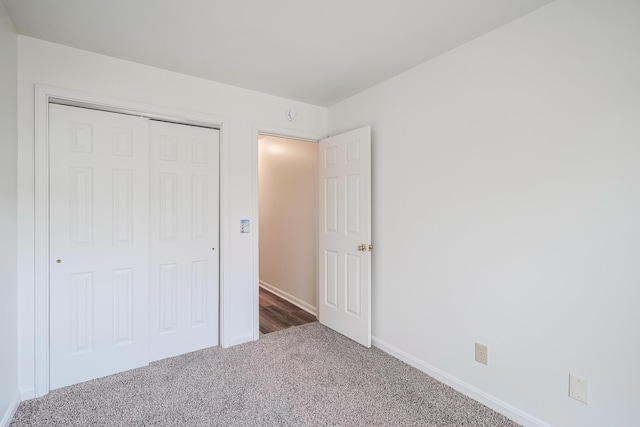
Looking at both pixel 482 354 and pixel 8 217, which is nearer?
pixel 8 217

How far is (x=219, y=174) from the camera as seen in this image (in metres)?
2.82

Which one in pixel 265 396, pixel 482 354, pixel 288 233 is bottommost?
pixel 265 396

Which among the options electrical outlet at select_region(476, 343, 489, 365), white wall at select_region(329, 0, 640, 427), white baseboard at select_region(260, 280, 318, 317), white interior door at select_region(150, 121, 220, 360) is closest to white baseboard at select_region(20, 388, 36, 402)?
white interior door at select_region(150, 121, 220, 360)

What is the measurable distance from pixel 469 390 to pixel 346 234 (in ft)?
5.14

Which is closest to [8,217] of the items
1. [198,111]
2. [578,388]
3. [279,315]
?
[198,111]

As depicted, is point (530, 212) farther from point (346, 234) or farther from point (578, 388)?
point (346, 234)

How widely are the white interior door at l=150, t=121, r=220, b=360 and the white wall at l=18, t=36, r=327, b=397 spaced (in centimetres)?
14

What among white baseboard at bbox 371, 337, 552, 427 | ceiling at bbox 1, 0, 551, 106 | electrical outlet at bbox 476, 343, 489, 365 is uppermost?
ceiling at bbox 1, 0, 551, 106

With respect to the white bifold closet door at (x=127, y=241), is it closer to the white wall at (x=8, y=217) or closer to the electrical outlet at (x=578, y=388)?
the white wall at (x=8, y=217)

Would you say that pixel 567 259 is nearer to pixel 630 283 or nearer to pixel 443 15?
pixel 630 283

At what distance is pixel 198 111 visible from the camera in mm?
2643

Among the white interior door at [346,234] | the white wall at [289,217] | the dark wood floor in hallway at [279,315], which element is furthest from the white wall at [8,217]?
the white wall at [289,217]

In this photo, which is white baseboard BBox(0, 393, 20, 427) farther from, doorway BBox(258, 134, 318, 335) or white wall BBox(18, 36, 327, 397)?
doorway BBox(258, 134, 318, 335)

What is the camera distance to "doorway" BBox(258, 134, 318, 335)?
3.74 m
